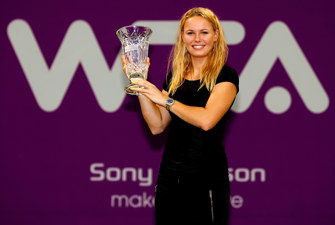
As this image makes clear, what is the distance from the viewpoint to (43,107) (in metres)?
2.98

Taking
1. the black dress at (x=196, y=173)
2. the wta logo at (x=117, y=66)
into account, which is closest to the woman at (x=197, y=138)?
the black dress at (x=196, y=173)

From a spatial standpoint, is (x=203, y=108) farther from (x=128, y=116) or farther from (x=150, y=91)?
(x=128, y=116)

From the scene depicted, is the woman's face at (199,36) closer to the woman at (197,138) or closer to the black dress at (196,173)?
the woman at (197,138)

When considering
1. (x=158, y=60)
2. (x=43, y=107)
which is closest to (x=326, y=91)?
(x=158, y=60)

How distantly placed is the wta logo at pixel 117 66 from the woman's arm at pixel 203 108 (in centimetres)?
149

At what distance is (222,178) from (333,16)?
200cm

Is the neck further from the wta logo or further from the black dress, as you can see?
the wta logo

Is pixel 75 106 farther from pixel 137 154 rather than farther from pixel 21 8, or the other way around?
pixel 21 8

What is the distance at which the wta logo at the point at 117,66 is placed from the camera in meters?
2.91

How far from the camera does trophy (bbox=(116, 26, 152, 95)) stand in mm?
1547

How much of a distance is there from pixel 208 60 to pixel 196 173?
51 centimetres

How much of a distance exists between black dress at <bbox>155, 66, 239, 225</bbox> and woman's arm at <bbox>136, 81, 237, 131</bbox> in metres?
0.05

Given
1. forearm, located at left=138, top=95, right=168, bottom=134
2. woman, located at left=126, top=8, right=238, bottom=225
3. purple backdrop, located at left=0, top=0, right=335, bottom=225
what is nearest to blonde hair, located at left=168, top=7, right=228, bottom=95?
woman, located at left=126, top=8, right=238, bottom=225

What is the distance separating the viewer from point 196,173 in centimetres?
153
